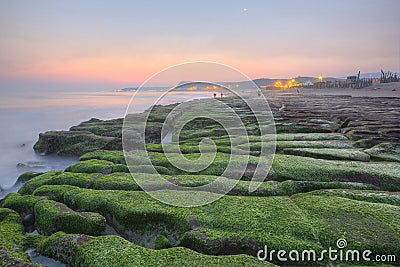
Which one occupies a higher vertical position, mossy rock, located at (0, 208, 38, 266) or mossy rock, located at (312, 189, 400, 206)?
mossy rock, located at (312, 189, 400, 206)

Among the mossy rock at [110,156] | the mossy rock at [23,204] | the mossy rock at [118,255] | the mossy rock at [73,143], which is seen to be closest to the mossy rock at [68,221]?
the mossy rock at [118,255]

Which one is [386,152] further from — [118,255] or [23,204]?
[23,204]

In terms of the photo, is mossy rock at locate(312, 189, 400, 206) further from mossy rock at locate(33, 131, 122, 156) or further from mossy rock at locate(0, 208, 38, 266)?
mossy rock at locate(33, 131, 122, 156)

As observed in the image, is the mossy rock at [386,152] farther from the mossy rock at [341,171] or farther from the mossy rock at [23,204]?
the mossy rock at [23,204]

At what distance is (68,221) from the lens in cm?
547

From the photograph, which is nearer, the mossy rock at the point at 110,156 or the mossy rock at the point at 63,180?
the mossy rock at the point at 63,180

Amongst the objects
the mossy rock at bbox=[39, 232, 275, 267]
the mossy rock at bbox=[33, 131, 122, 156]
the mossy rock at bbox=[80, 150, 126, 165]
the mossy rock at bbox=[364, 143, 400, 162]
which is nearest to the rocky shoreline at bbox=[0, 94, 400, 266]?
the mossy rock at bbox=[39, 232, 275, 267]

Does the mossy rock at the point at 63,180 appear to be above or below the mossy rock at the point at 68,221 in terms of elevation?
above

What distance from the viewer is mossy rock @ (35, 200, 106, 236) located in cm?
538

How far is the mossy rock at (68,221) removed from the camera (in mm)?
5379

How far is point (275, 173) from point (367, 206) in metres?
2.70

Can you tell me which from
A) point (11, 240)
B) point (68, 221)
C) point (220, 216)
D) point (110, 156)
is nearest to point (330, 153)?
point (220, 216)

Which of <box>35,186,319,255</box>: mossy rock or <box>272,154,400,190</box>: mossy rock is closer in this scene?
<box>35,186,319,255</box>: mossy rock

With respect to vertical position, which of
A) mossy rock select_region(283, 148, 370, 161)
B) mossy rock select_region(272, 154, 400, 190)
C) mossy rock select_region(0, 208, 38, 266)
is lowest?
mossy rock select_region(0, 208, 38, 266)
